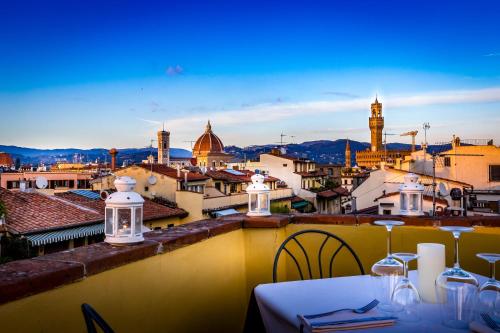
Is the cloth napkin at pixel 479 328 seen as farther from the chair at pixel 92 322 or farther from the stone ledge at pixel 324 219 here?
the stone ledge at pixel 324 219

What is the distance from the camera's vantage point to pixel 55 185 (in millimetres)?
37125

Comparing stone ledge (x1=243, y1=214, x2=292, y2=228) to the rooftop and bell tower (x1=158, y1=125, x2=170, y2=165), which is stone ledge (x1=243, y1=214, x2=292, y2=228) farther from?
bell tower (x1=158, y1=125, x2=170, y2=165)

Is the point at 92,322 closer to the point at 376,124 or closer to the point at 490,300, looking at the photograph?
the point at 490,300

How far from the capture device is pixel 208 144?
258 feet

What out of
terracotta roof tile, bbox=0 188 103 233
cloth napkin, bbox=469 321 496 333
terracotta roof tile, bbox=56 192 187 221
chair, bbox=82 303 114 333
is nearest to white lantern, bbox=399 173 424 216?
cloth napkin, bbox=469 321 496 333

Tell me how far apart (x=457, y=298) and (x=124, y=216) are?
1602mm

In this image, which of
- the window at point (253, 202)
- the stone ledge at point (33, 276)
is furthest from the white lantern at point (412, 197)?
the stone ledge at point (33, 276)

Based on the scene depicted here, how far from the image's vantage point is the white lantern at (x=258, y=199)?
3678 mm

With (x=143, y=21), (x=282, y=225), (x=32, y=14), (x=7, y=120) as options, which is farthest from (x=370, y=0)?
(x=7, y=120)

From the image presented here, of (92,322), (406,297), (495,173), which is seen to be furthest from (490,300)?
(495,173)

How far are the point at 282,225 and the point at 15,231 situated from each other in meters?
12.8

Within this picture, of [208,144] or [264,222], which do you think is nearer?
[264,222]

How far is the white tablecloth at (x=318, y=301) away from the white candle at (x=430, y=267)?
0.15ft

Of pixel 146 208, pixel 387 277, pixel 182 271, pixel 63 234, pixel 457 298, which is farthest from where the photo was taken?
pixel 146 208
